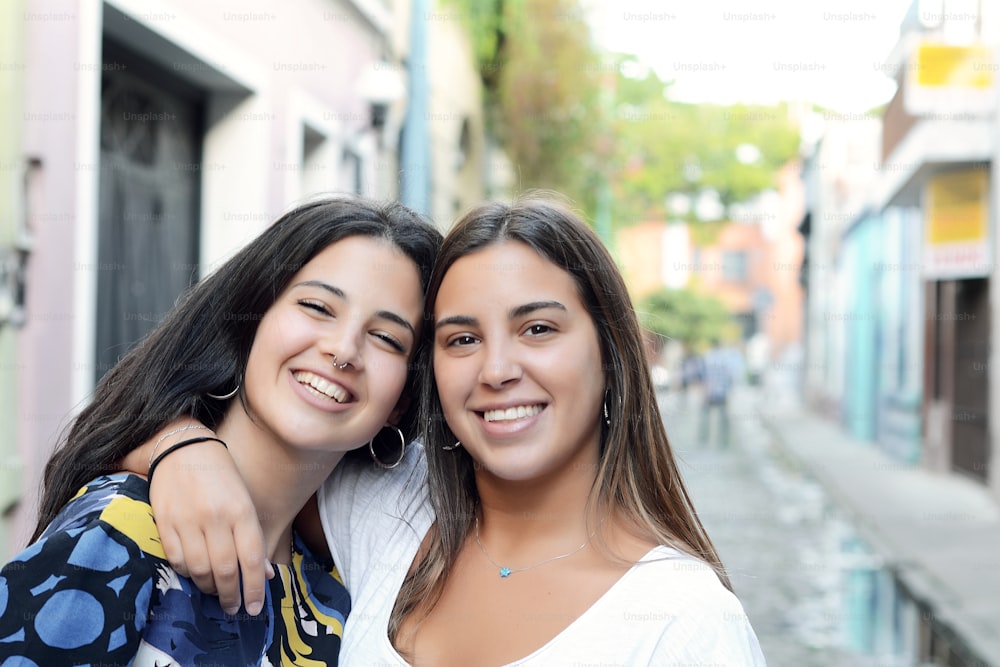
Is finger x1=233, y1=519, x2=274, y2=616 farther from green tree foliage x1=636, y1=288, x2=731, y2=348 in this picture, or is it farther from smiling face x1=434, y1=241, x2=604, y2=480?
green tree foliage x1=636, y1=288, x2=731, y2=348

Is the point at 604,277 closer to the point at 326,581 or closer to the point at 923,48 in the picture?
the point at 326,581

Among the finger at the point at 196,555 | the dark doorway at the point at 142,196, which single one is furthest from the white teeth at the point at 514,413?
the dark doorway at the point at 142,196

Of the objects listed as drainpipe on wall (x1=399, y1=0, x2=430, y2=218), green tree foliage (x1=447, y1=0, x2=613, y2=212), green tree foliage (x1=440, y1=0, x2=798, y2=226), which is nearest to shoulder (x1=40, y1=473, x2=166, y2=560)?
drainpipe on wall (x1=399, y1=0, x2=430, y2=218)

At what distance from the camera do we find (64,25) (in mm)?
4559

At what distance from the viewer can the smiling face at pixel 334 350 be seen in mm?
2279

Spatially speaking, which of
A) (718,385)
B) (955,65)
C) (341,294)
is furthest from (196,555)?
(718,385)

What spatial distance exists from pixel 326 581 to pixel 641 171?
25.8 meters

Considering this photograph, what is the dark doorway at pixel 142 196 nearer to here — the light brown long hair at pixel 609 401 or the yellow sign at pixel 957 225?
the light brown long hair at pixel 609 401

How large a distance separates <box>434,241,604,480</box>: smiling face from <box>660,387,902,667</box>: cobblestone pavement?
441mm

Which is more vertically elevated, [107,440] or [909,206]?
[909,206]

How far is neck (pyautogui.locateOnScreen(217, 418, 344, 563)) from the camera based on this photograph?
236cm

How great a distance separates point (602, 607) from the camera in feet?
6.74

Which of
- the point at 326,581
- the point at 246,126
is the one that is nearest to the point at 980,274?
the point at 246,126

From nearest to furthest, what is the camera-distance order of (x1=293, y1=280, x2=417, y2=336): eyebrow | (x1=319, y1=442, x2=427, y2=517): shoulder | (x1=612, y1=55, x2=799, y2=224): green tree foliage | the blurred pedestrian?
(x1=293, y1=280, x2=417, y2=336): eyebrow
(x1=319, y1=442, x2=427, y2=517): shoulder
the blurred pedestrian
(x1=612, y1=55, x2=799, y2=224): green tree foliage
